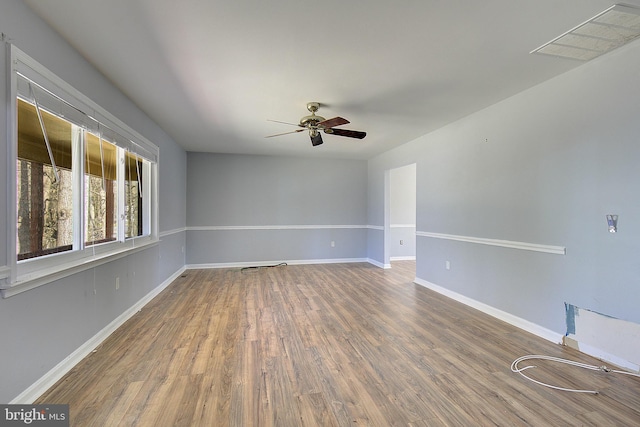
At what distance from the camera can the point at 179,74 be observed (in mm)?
2490

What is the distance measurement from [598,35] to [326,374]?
3.06 metres

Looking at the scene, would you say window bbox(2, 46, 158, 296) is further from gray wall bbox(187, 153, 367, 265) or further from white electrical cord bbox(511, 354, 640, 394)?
white electrical cord bbox(511, 354, 640, 394)

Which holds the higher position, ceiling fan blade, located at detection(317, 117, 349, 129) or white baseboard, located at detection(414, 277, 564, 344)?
ceiling fan blade, located at detection(317, 117, 349, 129)

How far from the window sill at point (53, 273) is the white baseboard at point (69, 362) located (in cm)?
60

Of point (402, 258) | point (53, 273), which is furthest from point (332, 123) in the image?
point (402, 258)

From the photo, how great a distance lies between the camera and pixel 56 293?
195 cm

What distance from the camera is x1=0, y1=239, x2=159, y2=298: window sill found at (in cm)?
158

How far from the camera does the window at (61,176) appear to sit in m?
1.70

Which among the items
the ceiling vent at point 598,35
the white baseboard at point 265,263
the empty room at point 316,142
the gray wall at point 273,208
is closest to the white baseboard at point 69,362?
the empty room at point 316,142

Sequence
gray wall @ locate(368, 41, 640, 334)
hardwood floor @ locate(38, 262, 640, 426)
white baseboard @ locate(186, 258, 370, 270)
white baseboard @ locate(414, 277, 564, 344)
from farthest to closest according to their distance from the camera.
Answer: white baseboard @ locate(186, 258, 370, 270), white baseboard @ locate(414, 277, 564, 344), gray wall @ locate(368, 41, 640, 334), hardwood floor @ locate(38, 262, 640, 426)
